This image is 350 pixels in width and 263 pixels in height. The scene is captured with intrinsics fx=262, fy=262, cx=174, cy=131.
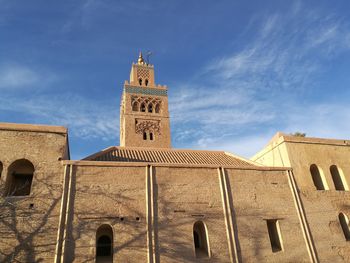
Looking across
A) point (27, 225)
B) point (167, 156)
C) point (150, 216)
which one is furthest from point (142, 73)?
point (27, 225)

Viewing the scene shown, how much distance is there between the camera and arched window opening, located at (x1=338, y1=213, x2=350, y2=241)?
44.4 ft

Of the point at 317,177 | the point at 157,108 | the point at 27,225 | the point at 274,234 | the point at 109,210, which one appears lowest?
the point at 274,234

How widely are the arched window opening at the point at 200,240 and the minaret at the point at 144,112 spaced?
11275mm

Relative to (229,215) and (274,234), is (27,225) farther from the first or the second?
(274,234)

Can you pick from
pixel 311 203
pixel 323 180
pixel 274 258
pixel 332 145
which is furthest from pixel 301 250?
pixel 332 145

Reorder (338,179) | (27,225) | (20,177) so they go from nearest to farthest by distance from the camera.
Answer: (27,225), (20,177), (338,179)

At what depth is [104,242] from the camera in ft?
36.7

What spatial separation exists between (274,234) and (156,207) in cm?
611

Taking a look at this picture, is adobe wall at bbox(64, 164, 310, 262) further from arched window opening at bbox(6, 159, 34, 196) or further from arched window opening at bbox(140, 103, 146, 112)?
arched window opening at bbox(140, 103, 146, 112)

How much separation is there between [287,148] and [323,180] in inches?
105

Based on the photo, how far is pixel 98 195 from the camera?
10867 millimetres

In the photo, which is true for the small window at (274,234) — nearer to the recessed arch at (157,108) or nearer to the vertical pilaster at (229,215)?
the vertical pilaster at (229,215)

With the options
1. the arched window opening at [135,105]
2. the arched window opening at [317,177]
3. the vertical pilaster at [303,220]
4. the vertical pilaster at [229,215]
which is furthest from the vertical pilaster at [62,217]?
the arched window opening at [135,105]

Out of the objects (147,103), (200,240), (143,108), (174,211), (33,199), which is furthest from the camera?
(147,103)
